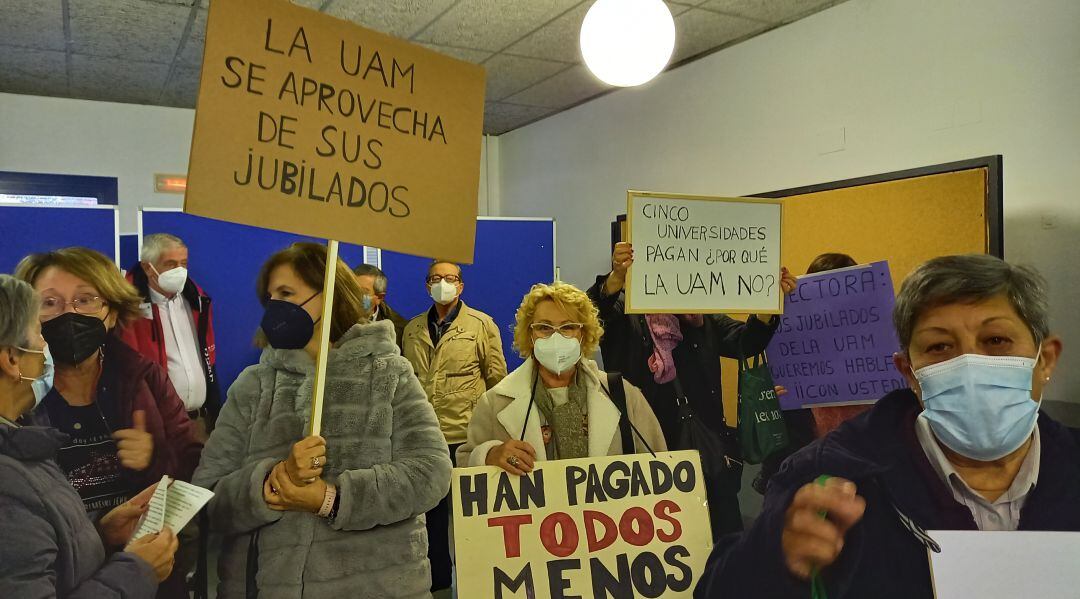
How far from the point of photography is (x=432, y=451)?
1.51 m

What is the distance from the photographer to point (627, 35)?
2051 millimetres

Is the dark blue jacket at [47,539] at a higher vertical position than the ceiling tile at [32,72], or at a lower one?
lower

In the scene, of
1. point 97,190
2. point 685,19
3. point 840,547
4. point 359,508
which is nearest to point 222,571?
point 359,508

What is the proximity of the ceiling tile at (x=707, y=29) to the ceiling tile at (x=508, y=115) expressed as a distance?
156 centimetres

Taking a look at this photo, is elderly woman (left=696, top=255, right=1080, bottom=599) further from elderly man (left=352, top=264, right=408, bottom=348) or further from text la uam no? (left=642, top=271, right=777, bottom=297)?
elderly man (left=352, top=264, right=408, bottom=348)

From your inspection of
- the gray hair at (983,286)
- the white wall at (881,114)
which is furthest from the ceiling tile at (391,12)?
the gray hair at (983,286)

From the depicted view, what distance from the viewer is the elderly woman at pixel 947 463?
3.94 feet

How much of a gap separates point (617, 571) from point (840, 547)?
43 centimetres

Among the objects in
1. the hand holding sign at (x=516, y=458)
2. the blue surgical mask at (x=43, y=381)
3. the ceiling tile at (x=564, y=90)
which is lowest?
the hand holding sign at (x=516, y=458)

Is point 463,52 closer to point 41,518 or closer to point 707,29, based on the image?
point 707,29

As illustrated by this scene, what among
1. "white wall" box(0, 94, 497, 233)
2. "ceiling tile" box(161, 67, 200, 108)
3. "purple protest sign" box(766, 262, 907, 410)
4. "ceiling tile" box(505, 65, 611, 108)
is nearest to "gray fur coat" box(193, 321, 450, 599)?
"purple protest sign" box(766, 262, 907, 410)

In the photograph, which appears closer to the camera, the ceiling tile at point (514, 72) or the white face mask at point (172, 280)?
the white face mask at point (172, 280)

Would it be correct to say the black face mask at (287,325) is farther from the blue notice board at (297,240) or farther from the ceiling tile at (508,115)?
the ceiling tile at (508,115)

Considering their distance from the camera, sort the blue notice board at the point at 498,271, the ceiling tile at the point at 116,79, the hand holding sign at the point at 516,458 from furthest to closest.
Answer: the blue notice board at the point at 498,271 < the ceiling tile at the point at 116,79 < the hand holding sign at the point at 516,458
